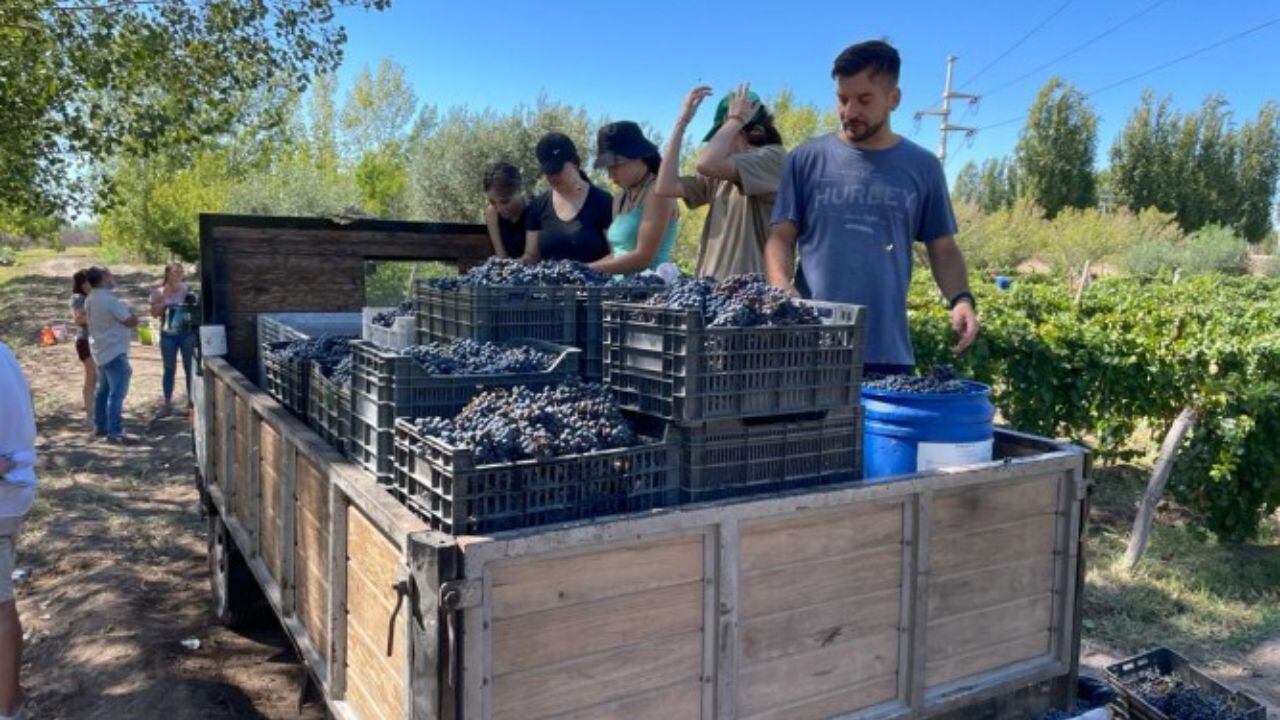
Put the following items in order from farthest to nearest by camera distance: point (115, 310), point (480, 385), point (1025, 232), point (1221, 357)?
point (1025, 232) → point (115, 310) → point (1221, 357) → point (480, 385)

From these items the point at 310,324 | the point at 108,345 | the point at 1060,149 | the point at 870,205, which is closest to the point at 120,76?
the point at 108,345

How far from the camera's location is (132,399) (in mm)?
13156

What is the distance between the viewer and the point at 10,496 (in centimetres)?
391

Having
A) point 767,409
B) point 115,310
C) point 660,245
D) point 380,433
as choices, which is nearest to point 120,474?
point 115,310

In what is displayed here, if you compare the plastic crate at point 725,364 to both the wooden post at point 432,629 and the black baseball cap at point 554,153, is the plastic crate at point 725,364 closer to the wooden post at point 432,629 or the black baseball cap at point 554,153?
the wooden post at point 432,629

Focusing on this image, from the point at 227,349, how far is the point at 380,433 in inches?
121

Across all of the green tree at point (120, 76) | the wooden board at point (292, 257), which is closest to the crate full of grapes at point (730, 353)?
the wooden board at point (292, 257)

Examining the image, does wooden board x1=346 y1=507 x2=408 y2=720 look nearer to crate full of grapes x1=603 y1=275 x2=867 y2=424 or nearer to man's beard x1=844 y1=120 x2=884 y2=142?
crate full of grapes x1=603 y1=275 x2=867 y2=424

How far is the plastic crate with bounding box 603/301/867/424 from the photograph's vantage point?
7.07ft

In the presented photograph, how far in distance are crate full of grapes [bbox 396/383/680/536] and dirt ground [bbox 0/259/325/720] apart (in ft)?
7.45

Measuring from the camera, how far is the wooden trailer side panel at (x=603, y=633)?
183 centimetres

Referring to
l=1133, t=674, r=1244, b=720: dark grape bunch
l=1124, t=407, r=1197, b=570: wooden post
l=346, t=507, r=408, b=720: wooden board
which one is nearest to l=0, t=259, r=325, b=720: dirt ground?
l=346, t=507, r=408, b=720: wooden board

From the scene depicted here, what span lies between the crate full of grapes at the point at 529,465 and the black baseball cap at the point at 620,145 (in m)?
2.10

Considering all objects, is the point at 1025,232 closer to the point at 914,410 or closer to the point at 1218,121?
the point at 1218,121
